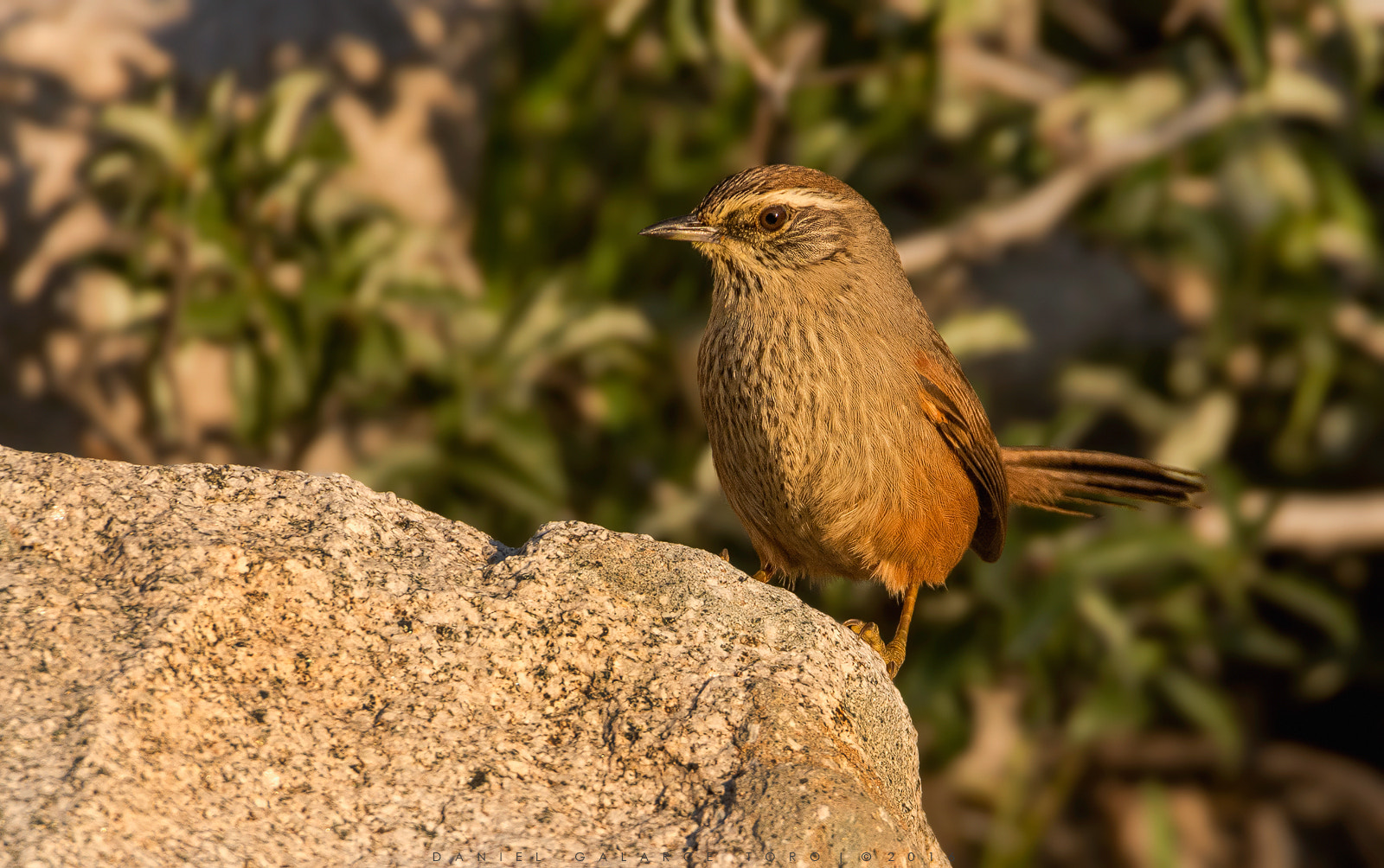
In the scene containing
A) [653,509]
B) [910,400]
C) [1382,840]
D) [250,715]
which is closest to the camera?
[250,715]

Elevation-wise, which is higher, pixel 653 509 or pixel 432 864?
pixel 653 509

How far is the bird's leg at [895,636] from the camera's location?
3.82 m

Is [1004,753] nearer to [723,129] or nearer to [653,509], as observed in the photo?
[653,509]

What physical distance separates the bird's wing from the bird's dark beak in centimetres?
71

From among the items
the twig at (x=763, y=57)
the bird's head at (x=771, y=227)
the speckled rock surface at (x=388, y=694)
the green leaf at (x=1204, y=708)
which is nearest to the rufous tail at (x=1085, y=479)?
the bird's head at (x=771, y=227)

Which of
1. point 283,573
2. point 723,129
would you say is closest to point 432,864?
point 283,573

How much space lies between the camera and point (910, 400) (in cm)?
389

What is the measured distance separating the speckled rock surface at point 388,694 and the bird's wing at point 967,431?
1.51m

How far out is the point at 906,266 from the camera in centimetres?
559

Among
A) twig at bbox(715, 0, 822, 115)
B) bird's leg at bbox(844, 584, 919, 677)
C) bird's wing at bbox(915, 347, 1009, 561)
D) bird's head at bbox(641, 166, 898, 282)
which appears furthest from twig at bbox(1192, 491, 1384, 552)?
bird's head at bbox(641, 166, 898, 282)

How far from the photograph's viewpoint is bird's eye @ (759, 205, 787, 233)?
390 centimetres

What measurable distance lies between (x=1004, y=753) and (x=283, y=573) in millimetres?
4849

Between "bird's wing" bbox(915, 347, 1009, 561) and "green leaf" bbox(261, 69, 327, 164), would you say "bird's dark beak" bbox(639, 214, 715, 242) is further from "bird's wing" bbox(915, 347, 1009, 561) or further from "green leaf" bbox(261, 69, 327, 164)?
"green leaf" bbox(261, 69, 327, 164)

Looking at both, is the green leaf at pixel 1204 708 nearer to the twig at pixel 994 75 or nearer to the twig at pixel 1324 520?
the twig at pixel 1324 520
